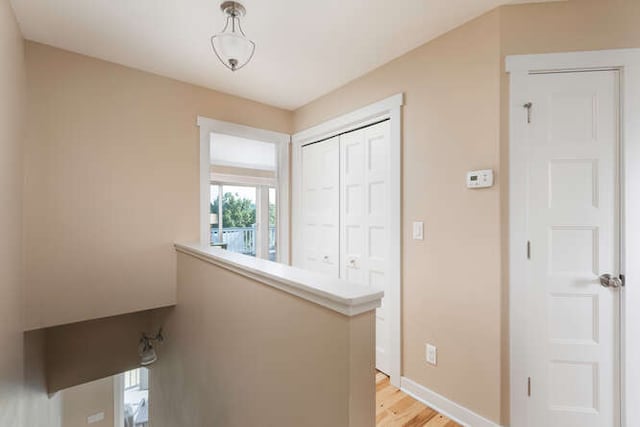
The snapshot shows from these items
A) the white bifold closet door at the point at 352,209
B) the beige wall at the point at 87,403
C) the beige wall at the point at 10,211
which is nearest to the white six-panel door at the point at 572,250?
the white bifold closet door at the point at 352,209

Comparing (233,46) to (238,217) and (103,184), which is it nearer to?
(103,184)

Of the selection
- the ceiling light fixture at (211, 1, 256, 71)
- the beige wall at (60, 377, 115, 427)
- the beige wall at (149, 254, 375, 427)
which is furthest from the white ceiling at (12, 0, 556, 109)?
the beige wall at (60, 377, 115, 427)

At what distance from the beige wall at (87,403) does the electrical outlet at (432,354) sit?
468 centimetres

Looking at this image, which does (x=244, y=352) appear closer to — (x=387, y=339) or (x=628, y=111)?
(x=387, y=339)

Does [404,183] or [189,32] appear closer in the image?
[189,32]

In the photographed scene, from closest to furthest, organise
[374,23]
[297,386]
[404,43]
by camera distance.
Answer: [297,386]
[374,23]
[404,43]

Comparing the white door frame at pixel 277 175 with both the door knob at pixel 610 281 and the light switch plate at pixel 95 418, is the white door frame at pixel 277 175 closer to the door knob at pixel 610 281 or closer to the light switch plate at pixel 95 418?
the door knob at pixel 610 281

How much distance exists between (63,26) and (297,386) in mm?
2591

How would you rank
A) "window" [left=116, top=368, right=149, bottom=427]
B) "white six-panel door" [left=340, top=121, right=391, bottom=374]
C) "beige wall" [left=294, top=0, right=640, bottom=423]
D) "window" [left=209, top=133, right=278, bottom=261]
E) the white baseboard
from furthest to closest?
"window" [left=116, top=368, right=149, bottom=427] < "window" [left=209, top=133, right=278, bottom=261] < "white six-panel door" [left=340, top=121, right=391, bottom=374] < the white baseboard < "beige wall" [left=294, top=0, right=640, bottom=423]

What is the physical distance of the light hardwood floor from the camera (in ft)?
5.76

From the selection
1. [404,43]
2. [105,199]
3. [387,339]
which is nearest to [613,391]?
[387,339]

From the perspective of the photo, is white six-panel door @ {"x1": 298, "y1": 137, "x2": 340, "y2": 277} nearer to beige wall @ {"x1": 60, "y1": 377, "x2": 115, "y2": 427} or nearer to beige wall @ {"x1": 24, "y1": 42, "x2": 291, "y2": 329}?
beige wall @ {"x1": 24, "y1": 42, "x2": 291, "y2": 329}

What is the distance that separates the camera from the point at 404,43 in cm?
198

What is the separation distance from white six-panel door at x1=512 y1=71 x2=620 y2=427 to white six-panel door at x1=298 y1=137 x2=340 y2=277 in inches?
62.1
